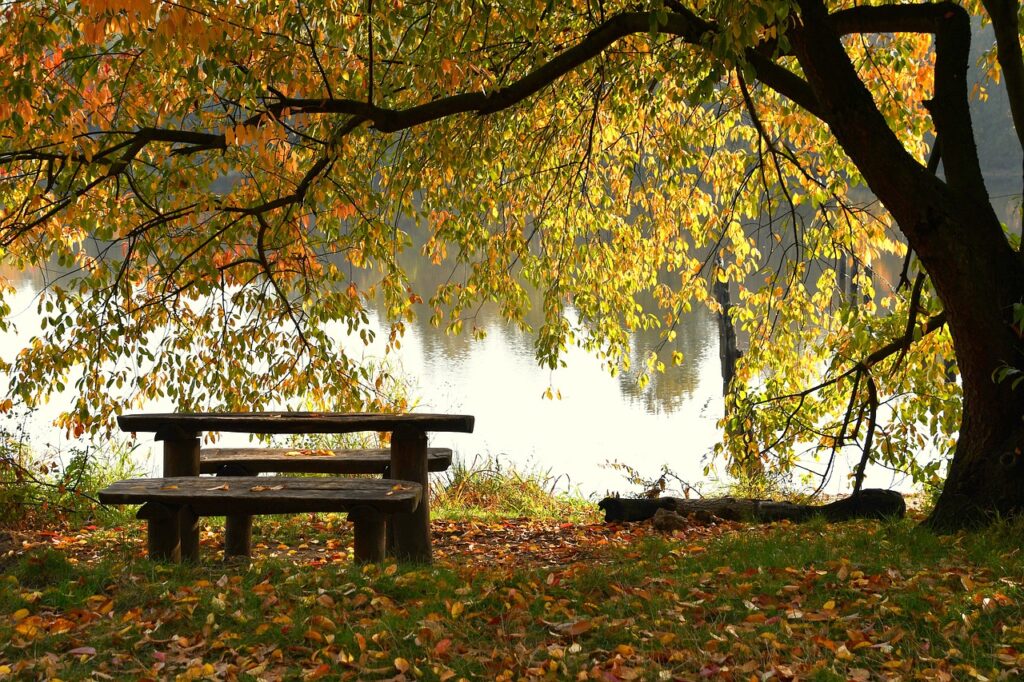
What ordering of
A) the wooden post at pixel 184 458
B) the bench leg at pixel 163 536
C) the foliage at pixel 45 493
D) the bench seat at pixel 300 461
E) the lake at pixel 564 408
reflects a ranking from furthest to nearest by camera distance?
the lake at pixel 564 408
the foliage at pixel 45 493
the bench seat at pixel 300 461
the wooden post at pixel 184 458
the bench leg at pixel 163 536

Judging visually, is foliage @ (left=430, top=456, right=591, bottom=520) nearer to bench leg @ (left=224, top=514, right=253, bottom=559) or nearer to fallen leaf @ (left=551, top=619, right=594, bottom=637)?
bench leg @ (left=224, top=514, right=253, bottom=559)

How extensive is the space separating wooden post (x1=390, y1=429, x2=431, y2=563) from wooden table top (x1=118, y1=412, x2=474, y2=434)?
88 mm

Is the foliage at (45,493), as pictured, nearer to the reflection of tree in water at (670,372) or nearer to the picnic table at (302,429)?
the picnic table at (302,429)

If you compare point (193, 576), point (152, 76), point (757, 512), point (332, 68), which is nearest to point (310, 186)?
point (332, 68)

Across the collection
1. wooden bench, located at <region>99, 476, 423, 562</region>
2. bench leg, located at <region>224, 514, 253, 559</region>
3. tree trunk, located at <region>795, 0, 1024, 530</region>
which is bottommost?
bench leg, located at <region>224, 514, 253, 559</region>

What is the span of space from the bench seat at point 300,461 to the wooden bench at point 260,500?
0.82 meters

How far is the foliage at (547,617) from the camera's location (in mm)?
3758

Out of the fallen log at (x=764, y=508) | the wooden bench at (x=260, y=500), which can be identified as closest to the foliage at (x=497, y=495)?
the fallen log at (x=764, y=508)

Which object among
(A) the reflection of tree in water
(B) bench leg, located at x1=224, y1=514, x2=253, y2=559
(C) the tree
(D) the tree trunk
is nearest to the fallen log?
(C) the tree

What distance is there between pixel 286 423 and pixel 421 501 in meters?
0.93

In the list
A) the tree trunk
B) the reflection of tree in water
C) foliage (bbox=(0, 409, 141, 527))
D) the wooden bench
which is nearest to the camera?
the wooden bench

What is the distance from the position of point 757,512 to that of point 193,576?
4.46 meters

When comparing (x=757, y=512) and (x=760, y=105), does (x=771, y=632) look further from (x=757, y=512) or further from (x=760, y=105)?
(x=760, y=105)

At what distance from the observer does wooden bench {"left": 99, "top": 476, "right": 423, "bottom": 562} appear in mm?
5012
